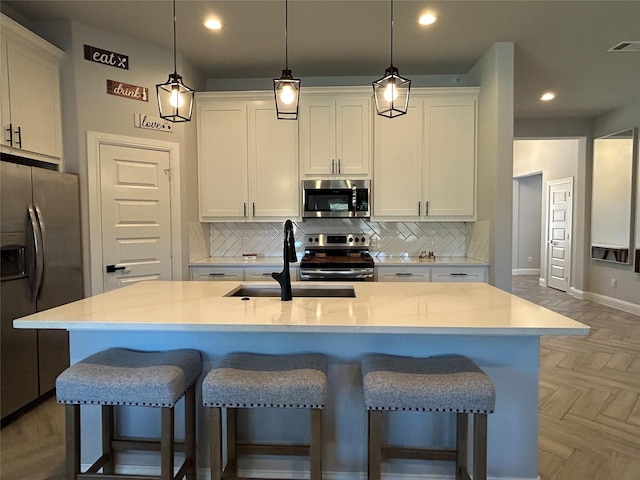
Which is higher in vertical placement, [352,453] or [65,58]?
[65,58]

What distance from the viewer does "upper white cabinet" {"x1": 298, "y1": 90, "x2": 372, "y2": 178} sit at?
12.7 feet

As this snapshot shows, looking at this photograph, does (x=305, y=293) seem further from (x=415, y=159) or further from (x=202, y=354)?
(x=415, y=159)

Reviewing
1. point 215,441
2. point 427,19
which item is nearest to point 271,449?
point 215,441

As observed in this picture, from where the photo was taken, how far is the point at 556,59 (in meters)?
3.76

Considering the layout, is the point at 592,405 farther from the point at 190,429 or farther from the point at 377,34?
the point at 377,34

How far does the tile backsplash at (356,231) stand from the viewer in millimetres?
4262

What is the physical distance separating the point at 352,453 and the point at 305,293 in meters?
0.92

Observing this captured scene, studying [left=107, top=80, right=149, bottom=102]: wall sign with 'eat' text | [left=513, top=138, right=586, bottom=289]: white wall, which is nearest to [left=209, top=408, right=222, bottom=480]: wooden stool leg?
[left=107, top=80, right=149, bottom=102]: wall sign with 'eat' text

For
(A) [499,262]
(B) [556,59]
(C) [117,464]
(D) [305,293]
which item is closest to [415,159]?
(A) [499,262]

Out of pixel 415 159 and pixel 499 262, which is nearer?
pixel 499 262

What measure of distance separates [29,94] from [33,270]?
1.29m

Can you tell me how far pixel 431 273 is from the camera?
12.0 feet

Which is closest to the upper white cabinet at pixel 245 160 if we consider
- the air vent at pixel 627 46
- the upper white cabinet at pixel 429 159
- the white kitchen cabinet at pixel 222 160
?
the white kitchen cabinet at pixel 222 160

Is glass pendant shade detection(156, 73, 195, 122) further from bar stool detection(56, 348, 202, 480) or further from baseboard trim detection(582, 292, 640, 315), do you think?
baseboard trim detection(582, 292, 640, 315)
